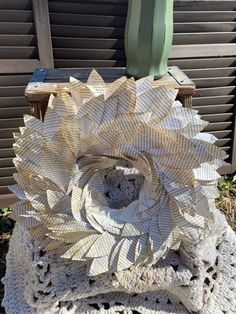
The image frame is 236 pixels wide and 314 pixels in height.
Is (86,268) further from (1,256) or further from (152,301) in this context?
(1,256)

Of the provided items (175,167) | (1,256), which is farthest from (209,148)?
(1,256)

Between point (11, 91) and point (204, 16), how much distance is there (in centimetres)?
74

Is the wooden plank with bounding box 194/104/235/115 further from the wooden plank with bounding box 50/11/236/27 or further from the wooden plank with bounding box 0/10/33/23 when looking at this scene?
the wooden plank with bounding box 0/10/33/23

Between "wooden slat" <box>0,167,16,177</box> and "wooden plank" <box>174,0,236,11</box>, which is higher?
"wooden plank" <box>174,0,236,11</box>

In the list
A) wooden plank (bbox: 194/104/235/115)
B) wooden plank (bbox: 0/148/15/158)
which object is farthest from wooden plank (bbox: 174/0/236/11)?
wooden plank (bbox: 0/148/15/158)

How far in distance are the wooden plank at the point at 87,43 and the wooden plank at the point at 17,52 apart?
0.08m

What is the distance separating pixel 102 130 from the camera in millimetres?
675

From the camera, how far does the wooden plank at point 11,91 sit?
135 cm

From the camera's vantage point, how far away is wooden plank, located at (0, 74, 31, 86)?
1339 mm

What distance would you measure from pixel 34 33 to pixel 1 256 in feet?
2.57

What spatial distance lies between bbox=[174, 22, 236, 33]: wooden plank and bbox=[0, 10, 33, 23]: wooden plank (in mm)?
506

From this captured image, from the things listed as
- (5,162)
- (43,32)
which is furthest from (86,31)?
(5,162)

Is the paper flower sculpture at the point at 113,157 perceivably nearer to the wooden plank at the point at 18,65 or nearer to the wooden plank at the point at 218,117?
the wooden plank at the point at 18,65

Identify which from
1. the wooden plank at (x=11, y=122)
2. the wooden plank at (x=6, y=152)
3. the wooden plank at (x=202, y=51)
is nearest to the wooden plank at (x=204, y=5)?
the wooden plank at (x=202, y=51)
